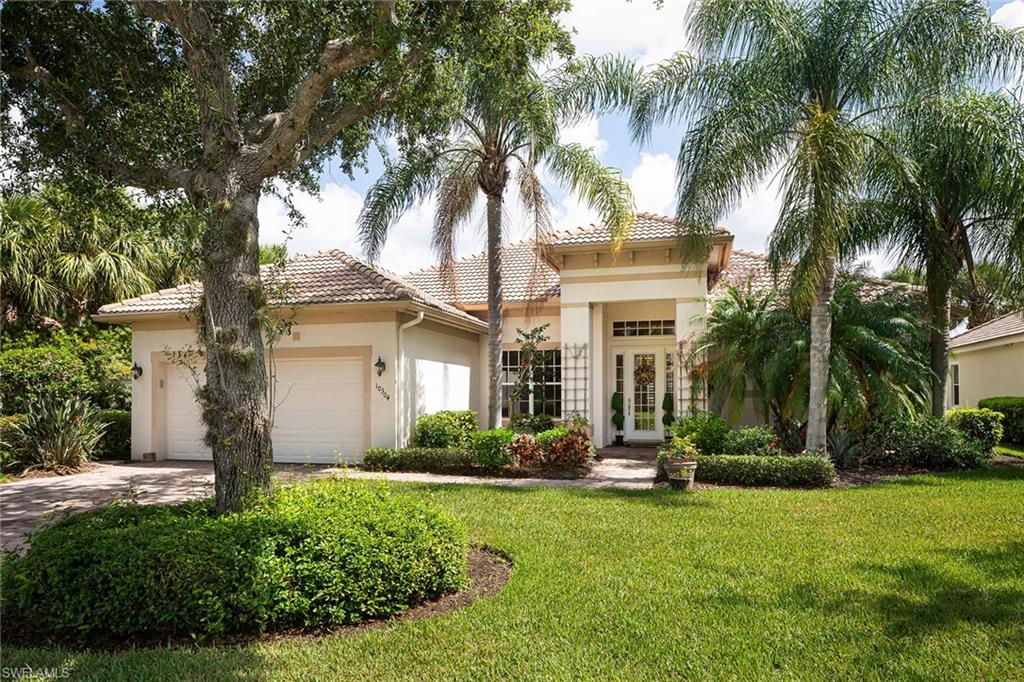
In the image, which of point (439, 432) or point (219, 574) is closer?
point (219, 574)

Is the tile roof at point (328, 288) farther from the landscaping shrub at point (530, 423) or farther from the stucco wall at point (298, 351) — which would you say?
Result: the landscaping shrub at point (530, 423)

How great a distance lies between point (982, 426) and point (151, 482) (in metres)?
17.4

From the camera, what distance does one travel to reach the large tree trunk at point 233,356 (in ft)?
19.6

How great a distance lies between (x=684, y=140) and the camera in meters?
12.1

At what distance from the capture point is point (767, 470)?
37.3 feet

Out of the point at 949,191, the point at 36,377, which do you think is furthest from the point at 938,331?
the point at 36,377

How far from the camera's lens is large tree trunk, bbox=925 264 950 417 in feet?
44.4

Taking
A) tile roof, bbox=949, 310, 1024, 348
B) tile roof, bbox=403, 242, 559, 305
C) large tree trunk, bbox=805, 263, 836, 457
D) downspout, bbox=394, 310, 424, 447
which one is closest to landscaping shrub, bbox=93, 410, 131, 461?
downspout, bbox=394, 310, 424, 447

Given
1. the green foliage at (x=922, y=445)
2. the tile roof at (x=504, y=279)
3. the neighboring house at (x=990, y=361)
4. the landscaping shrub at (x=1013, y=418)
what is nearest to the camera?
the green foliage at (x=922, y=445)

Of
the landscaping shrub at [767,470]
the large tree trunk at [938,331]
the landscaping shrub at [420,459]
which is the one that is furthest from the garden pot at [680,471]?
the large tree trunk at [938,331]

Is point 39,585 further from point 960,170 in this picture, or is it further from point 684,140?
point 960,170

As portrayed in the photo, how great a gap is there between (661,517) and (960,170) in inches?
387

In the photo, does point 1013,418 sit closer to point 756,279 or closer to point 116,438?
point 756,279

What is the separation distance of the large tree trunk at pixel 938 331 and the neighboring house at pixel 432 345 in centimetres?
366
